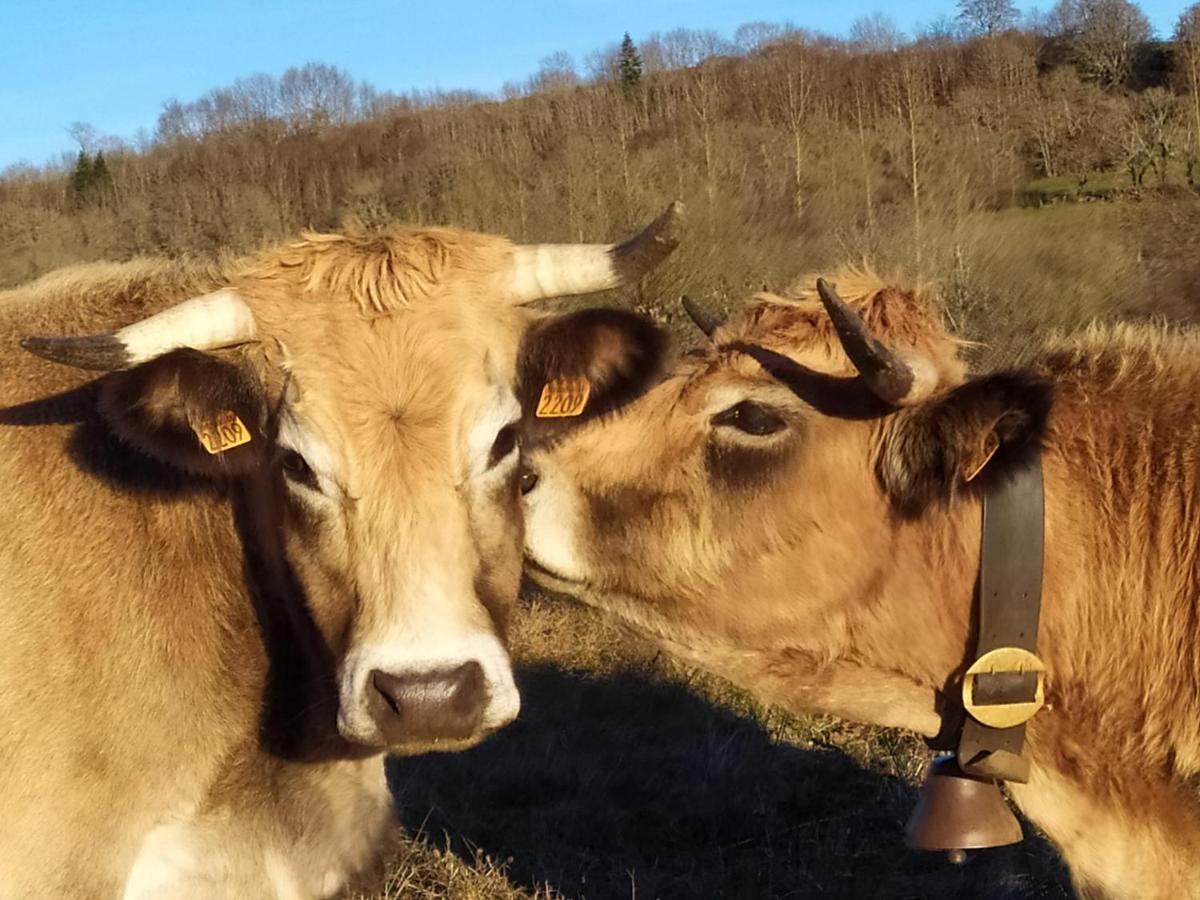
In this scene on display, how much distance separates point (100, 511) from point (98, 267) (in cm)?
111

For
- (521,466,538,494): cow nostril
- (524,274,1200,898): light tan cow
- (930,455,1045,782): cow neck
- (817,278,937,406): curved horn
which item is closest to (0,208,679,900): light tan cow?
(521,466,538,494): cow nostril

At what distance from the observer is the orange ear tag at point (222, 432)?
11.4 feet

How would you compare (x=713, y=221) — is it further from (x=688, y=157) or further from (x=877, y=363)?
(x=877, y=363)

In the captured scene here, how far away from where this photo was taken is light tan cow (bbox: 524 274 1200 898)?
327cm

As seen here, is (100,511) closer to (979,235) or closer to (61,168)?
(979,235)

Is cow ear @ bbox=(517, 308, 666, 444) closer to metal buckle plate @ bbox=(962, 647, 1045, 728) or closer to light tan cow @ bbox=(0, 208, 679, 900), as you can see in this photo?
light tan cow @ bbox=(0, 208, 679, 900)

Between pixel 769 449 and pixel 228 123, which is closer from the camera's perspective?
pixel 769 449

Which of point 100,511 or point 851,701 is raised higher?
point 100,511

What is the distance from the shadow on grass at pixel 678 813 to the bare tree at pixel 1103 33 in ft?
114

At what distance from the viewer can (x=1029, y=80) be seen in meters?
35.5

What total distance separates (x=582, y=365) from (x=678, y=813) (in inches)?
123

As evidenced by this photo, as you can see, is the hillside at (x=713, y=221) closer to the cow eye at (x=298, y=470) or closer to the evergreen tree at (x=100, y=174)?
the evergreen tree at (x=100, y=174)

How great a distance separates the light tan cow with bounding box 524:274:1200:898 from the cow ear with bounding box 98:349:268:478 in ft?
2.73

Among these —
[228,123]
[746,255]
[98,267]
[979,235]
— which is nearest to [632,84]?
[228,123]
